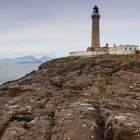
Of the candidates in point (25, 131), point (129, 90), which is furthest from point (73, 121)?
point (129, 90)

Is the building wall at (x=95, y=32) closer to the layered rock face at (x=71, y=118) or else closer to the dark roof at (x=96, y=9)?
the dark roof at (x=96, y=9)

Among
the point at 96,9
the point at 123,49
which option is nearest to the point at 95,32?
the point at 96,9

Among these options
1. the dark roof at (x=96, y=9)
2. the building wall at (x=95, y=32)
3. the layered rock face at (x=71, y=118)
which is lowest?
the layered rock face at (x=71, y=118)

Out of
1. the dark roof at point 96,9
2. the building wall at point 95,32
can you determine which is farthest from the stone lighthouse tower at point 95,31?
the dark roof at point 96,9

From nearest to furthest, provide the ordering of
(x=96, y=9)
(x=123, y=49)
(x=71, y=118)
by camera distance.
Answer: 1. (x=71, y=118)
2. (x=123, y=49)
3. (x=96, y=9)

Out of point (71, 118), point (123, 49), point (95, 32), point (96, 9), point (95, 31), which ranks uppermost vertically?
point (96, 9)

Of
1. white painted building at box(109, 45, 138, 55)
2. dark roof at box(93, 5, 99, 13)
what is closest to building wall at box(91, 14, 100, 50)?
dark roof at box(93, 5, 99, 13)

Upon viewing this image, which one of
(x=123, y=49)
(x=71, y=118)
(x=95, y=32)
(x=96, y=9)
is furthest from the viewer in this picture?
(x=96, y=9)

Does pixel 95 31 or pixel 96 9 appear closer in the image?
pixel 95 31

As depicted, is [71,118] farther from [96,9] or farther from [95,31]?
[96,9]

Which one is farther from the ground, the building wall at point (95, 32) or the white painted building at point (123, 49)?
the building wall at point (95, 32)

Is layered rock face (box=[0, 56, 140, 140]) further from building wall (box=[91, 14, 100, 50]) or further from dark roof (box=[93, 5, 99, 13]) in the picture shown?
dark roof (box=[93, 5, 99, 13])

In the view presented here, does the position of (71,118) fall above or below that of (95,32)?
below

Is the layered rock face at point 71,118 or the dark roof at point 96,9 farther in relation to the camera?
the dark roof at point 96,9
